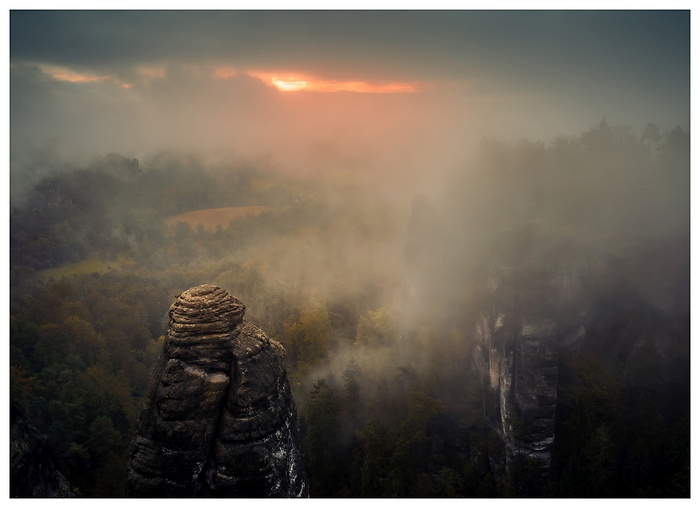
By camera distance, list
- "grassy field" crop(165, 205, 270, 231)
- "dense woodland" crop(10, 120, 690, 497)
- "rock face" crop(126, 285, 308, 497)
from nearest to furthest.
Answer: "rock face" crop(126, 285, 308, 497), "dense woodland" crop(10, 120, 690, 497), "grassy field" crop(165, 205, 270, 231)

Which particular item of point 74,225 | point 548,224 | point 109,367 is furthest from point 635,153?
point 74,225

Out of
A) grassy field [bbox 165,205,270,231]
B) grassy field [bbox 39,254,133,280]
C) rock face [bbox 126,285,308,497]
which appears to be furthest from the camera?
grassy field [bbox 165,205,270,231]

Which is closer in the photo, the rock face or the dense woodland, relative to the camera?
the rock face

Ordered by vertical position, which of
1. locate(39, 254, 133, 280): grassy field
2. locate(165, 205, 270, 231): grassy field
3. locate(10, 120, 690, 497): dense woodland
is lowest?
locate(39, 254, 133, 280): grassy field

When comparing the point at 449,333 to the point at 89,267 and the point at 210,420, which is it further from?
the point at 89,267

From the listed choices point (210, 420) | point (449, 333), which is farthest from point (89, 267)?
point (210, 420)

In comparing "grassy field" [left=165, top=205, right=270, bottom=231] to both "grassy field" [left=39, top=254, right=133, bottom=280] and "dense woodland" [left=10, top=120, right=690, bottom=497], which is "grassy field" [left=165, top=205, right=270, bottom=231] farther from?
"dense woodland" [left=10, top=120, right=690, bottom=497]

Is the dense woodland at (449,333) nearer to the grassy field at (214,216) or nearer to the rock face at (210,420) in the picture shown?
the rock face at (210,420)

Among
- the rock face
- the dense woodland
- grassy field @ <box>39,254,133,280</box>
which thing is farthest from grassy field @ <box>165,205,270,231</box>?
the rock face
